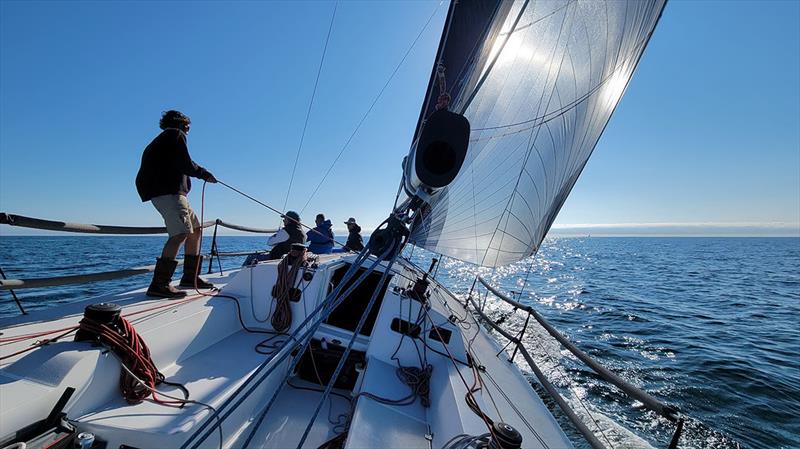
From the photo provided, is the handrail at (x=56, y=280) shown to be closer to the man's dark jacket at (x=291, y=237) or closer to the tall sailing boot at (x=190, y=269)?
the tall sailing boot at (x=190, y=269)

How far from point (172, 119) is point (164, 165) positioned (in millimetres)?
488

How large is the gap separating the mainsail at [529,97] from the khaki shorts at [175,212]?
7.76 feet

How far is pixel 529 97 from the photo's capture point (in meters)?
3.51

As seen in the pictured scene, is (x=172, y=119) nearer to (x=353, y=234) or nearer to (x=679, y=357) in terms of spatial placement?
(x=353, y=234)

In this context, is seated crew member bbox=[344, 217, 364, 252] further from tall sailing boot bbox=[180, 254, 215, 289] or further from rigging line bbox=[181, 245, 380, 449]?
rigging line bbox=[181, 245, 380, 449]

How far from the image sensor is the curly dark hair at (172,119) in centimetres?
296

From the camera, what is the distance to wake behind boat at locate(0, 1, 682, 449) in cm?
171

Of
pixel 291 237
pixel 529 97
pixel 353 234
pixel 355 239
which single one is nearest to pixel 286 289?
pixel 291 237

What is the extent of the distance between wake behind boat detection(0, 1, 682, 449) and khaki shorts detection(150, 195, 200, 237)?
26.4 inches

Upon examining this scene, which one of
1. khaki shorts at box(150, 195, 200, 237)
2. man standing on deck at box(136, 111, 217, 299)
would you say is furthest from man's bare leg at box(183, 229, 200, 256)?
khaki shorts at box(150, 195, 200, 237)

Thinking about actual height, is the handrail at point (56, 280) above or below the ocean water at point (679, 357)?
above

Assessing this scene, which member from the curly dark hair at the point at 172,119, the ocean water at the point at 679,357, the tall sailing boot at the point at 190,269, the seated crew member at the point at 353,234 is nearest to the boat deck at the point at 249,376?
the tall sailing boot at the point at 190,269

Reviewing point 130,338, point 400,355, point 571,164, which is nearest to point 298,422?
point 400,355

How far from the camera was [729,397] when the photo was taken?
4.68 metres
